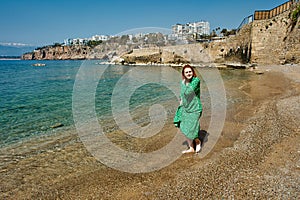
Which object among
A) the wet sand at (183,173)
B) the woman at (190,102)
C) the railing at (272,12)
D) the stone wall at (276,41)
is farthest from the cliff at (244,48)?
the woman at (190,102)

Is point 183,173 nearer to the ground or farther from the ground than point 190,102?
nearer to the ground

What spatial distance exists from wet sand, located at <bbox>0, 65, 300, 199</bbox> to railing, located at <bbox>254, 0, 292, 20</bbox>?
2758 cm

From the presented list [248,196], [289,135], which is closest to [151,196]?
[248,196]

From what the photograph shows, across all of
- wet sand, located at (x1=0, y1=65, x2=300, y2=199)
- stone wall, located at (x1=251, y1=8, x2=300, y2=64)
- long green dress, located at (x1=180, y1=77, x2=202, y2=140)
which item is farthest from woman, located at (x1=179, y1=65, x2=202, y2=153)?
stone wall, located at (x1=251, y1=8, x2=300, y2=64)

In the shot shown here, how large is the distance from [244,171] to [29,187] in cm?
462

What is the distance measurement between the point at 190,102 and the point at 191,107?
0.13 metres

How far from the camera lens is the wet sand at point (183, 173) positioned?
3.65m

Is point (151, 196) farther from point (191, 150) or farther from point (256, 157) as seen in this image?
point (256, 157)

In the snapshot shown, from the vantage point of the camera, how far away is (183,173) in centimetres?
431

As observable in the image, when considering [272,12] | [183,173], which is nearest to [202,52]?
[272,12]

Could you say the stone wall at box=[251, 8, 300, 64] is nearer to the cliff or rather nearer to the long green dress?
the cliff

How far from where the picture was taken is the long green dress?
4539mm

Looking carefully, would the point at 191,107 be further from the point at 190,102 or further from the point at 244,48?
the point at 244,48

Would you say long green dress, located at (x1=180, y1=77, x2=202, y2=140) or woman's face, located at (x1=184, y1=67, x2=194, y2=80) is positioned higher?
woman's face, located at (x1=184, y1=67, x2=194, y2=80)
